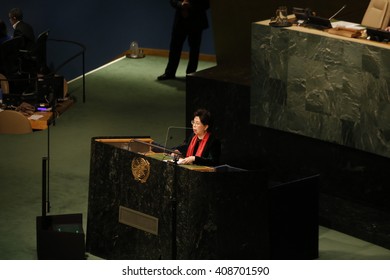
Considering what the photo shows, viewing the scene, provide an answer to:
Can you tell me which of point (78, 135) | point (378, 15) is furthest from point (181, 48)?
point (378, 15)

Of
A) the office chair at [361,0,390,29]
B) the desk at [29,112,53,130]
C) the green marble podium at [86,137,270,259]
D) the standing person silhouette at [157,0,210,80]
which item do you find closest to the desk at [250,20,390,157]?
the office chair at [361,0,390,29]

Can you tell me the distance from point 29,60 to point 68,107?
2.18 feet

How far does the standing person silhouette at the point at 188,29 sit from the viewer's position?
1333 centimetres

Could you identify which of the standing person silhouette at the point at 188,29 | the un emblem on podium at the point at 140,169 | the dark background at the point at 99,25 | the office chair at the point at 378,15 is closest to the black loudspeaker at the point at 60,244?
the un emblem on podium at the point at 140,169

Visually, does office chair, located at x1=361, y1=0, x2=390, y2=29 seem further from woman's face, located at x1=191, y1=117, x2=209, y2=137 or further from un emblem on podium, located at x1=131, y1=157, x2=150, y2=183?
un emblem on podium, located at x1=131, y1=157, x2=150, y2=183

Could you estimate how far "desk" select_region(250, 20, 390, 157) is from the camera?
331 inches

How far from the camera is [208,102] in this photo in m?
9.70

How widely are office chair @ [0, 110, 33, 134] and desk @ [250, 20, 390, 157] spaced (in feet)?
10.4

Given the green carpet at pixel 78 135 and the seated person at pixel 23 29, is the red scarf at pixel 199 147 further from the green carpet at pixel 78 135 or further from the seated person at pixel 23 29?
the seated person at pixel 23 29

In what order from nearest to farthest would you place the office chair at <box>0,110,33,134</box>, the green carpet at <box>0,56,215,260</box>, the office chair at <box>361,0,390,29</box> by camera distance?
the office chair at <box>361,0,390,29</box> < the green carpet at <box>0,56,215,260</box> < the office chair at <box>0,110,33,134</box>

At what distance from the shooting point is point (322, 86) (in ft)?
28.6

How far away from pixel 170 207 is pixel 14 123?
421 cm

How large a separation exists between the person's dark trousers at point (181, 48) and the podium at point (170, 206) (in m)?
5.39

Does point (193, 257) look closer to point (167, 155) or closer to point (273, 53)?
point (167, 155)
